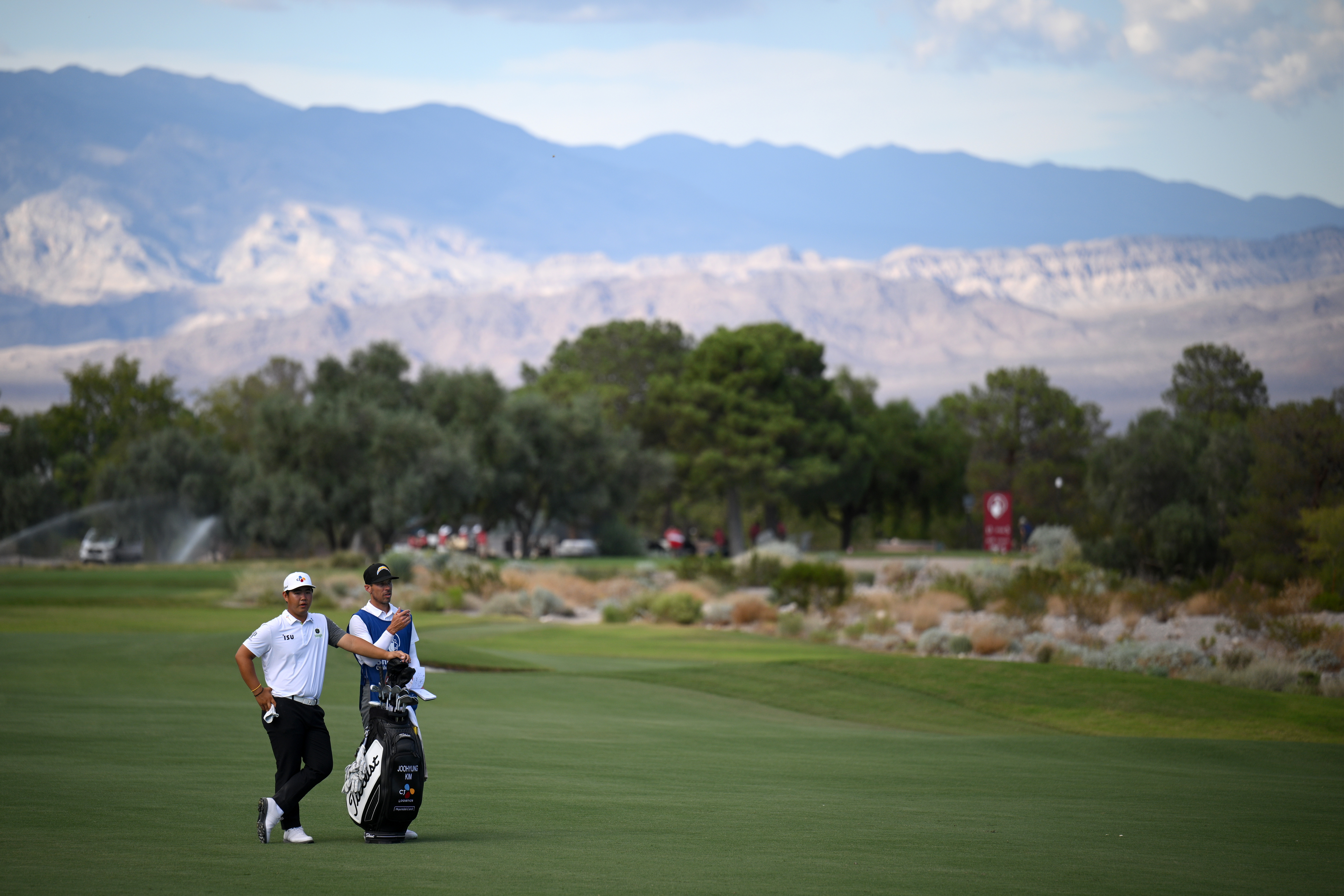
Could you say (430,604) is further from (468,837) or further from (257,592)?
(468,837)

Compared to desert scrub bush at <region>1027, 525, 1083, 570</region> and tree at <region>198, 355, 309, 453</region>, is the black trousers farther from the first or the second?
tree at <region>198, 355, 309, 453</region>

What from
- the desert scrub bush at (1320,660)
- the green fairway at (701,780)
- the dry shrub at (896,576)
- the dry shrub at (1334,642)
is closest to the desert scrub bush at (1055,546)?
the dry shrub at (896,576)

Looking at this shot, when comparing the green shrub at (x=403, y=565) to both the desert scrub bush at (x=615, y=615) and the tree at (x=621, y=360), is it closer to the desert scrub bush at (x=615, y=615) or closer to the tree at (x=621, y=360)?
the desert scrub bush at (x=615, y=615)

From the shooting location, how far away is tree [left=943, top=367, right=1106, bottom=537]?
304 feet

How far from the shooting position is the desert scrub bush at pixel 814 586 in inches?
1623

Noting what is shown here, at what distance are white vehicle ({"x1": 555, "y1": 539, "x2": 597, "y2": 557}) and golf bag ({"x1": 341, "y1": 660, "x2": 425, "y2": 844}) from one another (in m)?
72.1

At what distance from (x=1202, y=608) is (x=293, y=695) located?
34.6 metres

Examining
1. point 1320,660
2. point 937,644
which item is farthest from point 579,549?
point 1320,660

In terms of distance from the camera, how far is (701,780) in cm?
1230

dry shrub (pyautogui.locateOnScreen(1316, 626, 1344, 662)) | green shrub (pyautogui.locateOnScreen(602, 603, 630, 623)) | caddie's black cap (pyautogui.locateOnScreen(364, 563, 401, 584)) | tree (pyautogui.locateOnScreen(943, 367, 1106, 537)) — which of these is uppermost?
tree (pyautogui.locateOnScreen(943, 367, 1106, 537))

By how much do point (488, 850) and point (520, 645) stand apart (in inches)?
911

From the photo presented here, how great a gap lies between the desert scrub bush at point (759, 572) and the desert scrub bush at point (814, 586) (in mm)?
5467

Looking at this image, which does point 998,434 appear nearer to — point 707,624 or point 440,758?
point 707,624

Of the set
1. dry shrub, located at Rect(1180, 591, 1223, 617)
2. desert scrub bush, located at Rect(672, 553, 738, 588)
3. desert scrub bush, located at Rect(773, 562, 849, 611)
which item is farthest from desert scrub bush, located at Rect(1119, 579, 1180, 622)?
desert scrub bush, located at Rect(672, 553, 738, 588)
